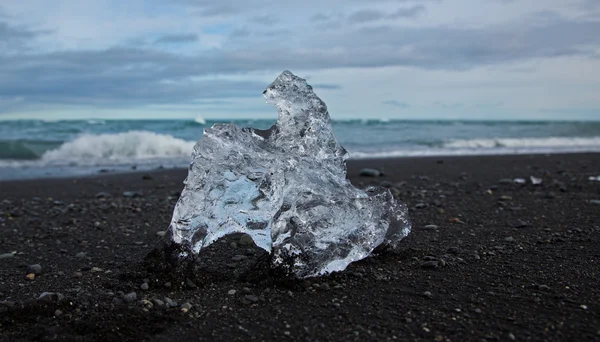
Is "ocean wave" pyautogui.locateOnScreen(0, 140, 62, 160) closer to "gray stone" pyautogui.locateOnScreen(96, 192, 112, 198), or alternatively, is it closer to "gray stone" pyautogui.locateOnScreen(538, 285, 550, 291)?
"gray stone" pyautogui.locateOnScreen(96, 192, 112, 198)

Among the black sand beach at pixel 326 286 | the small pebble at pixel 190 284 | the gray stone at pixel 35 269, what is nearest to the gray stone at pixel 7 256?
the black sand beach at pixel 326 286

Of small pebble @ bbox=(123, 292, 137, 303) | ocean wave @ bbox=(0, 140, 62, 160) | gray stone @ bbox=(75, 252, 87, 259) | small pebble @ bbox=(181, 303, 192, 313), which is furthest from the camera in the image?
ocean wave @ bbox=(0, 140, 62, 160)

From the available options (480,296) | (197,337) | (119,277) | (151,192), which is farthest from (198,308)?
(151,192)

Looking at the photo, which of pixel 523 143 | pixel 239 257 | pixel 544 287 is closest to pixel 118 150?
pixel 239 257

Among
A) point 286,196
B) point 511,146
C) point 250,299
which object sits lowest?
point 250,299

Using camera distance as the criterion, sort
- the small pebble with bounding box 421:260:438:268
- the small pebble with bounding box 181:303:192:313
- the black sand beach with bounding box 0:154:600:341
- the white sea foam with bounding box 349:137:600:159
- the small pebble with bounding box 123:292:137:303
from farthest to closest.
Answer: the white sea foam with bounding box 349:137:600:159 → the small pebble with bounding box 421:260:438:268 → the small pebble with bounding box 123:292:137:303 → the small pebble with bounding box 181:303:192:313 → the black sand beach with bounding box 0:154:600:341

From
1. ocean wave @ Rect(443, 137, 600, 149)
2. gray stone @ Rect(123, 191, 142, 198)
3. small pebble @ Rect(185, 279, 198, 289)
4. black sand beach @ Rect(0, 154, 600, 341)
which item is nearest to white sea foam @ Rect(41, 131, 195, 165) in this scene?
gray stone @ Rect(123, 191, 142, 198)

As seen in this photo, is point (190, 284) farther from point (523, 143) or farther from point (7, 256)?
point (523, 143)
